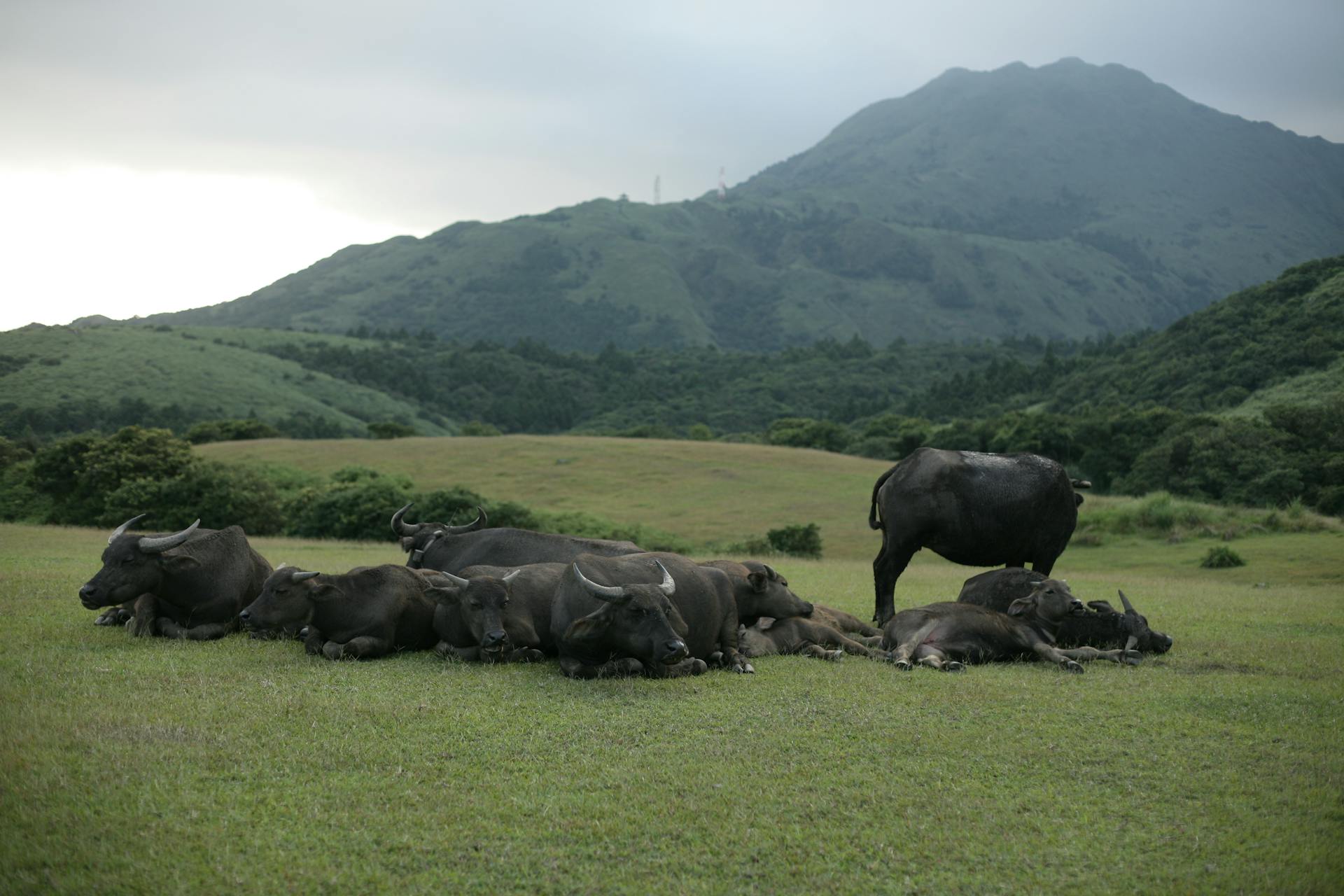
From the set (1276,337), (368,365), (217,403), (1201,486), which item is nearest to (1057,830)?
(1201,486)

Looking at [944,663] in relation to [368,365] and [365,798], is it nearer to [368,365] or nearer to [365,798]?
[365,798]

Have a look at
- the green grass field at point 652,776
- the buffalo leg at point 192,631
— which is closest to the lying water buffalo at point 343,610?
the green grass field at point 652,776

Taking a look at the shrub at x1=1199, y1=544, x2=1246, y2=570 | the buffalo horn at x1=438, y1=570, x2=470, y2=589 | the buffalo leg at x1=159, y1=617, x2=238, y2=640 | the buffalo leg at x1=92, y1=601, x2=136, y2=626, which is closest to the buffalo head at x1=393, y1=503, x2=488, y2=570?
the buffalo leg at x1=159, y1=617, x2=238, y2=640

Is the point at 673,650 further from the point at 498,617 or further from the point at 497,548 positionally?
the point at 497,548

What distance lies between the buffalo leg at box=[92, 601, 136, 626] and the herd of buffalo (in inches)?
0.8

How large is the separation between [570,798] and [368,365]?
130 m

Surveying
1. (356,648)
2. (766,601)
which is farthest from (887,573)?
(356,648)

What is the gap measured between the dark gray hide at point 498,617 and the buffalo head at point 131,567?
3.07 m

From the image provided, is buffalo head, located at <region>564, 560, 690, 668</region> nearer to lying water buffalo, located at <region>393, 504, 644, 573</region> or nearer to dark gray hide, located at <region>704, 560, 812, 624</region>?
dark gray hide, located at <region>704, 560, 812, 624</region>

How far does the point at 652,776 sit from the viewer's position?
7.29 meters

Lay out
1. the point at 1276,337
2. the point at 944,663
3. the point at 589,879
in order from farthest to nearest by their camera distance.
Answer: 1. the point at 1276,337
2. the point at 944,663
3. the point at 589,879

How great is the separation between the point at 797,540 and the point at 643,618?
25.3m

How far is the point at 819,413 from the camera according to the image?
4941 inches

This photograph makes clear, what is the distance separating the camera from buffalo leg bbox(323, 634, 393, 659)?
1107cm
